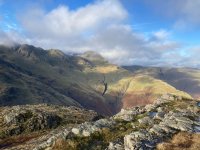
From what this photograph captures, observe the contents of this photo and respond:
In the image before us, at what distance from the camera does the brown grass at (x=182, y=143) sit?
38.5m

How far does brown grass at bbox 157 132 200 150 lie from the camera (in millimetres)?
38469

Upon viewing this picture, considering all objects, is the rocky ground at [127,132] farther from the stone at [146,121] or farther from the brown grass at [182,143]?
the brown grass at [182,143]

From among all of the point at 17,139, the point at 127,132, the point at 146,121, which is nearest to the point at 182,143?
the point at 127,132

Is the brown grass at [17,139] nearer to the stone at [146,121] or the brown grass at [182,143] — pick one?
the stone at [146,121]

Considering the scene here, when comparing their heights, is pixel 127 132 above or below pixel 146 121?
below

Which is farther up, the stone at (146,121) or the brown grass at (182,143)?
the stone at (146,121)

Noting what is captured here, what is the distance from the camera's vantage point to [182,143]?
4003cm

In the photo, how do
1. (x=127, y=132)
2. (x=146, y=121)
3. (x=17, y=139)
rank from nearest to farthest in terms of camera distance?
(x=127, y=132) < (x=146, y=121) < (x=17, y=139)

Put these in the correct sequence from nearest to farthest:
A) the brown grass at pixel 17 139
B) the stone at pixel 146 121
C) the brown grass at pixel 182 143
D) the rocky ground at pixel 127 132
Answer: the brown grass at pixel 182 143 → the rocky ground at pixel 127 132 → the stone at pixel 146 121 → the brown grass at pixel 17 139

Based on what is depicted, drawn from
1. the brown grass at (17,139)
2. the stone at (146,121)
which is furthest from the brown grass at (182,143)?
the brown grass at (17,139)

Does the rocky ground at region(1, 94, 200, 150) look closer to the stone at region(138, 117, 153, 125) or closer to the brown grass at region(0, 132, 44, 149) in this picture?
the stone at region(138, 117, 153, 125)

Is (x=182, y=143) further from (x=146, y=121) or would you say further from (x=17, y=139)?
(x=17, y=139)

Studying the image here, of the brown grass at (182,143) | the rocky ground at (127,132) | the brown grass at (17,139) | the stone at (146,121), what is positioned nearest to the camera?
the brown grass at (182,143)

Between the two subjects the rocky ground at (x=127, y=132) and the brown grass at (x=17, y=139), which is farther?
the brown grass at (x=17, y=139)
